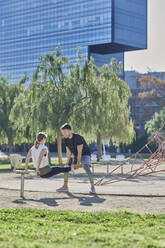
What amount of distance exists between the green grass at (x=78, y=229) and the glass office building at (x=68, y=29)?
89646 millimetres

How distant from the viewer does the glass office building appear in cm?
9694

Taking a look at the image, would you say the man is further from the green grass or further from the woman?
the green grass

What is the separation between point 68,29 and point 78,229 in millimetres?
98741

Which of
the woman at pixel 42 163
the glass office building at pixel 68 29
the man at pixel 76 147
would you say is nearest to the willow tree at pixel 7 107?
the man at pixel 76 147

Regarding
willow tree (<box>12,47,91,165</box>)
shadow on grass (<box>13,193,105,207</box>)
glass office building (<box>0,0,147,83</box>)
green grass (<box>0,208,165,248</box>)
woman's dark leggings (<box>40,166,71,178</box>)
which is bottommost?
shadow on grass (<box>13,193,105,207</box>)

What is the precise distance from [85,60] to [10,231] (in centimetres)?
1928

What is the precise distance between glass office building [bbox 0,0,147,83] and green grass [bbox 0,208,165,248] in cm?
8965

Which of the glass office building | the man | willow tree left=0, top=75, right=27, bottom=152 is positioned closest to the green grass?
the man

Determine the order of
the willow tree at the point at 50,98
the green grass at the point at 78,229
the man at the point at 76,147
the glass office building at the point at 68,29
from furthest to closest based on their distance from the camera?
1. the glass office building at the point at 68,29
2. the willow tree at the point at 50,98
3. the man at the point at 76,147
4. the green grass at the point at 78,229

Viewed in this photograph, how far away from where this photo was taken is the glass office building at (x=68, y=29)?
318 feet

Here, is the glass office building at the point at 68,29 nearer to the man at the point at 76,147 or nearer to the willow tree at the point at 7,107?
the willow tree at the point at 7,107

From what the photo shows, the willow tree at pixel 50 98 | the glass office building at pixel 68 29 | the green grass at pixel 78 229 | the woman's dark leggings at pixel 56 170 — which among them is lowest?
the green grass at pixel 78 229

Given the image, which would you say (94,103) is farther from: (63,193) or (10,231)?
(10,231)

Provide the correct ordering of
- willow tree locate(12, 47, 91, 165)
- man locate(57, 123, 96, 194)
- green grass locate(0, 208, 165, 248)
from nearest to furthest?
green grass locate(0, 208, 165, 248), man locate(57, 123, 96, 194), willow tree locate(12, 47, 91, 165)
